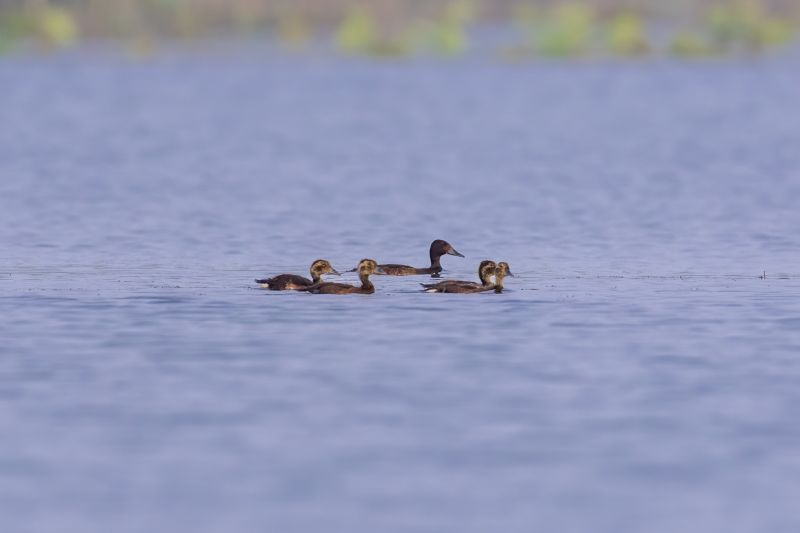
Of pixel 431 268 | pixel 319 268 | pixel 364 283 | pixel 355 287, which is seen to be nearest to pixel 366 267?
pixel 364 283

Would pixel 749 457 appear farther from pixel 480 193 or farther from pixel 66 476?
pixel 480 193

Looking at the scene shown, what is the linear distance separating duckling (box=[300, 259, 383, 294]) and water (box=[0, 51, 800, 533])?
24cm

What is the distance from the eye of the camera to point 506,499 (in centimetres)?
1240

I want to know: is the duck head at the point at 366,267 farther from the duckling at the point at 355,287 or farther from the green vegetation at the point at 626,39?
the green vegetation at the point at 626,39

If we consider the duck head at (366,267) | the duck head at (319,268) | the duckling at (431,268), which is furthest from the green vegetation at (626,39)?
the duck head at (366,267)

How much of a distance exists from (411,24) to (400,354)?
12704cm


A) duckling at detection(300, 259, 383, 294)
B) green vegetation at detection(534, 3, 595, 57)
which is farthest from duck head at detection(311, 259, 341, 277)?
green vegetation at detection(534, 3, 595, 57)

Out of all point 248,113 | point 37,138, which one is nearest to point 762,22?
point 248,113

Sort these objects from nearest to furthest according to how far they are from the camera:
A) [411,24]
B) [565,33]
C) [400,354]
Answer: [400,354]
[565,33]
[411,24]

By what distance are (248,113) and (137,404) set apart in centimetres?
6155

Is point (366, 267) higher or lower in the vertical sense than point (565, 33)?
lower

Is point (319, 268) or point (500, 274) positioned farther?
point (319, 268)

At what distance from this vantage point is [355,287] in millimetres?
21906

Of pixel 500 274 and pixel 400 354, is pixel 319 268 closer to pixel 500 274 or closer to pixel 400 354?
pixel 500 274
